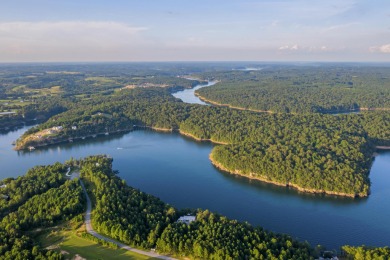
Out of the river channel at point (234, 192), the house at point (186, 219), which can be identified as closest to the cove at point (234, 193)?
the river channel at point (234, 192)

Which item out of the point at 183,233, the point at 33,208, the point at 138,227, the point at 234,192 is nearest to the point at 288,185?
the point at 234,192

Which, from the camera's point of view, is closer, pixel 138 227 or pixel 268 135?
pixel 138 227

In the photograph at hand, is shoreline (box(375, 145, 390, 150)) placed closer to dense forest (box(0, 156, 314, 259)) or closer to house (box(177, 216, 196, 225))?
dense forest (box(0, 156, 314, 259))

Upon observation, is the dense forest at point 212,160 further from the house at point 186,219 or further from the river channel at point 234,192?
the river channel at point 234,192

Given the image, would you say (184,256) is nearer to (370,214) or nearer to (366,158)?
(370,214)

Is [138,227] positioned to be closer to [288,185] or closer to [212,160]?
[288,185]

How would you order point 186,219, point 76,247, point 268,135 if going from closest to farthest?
1. point 76,247
2. point 186,219
3. point 268,135
